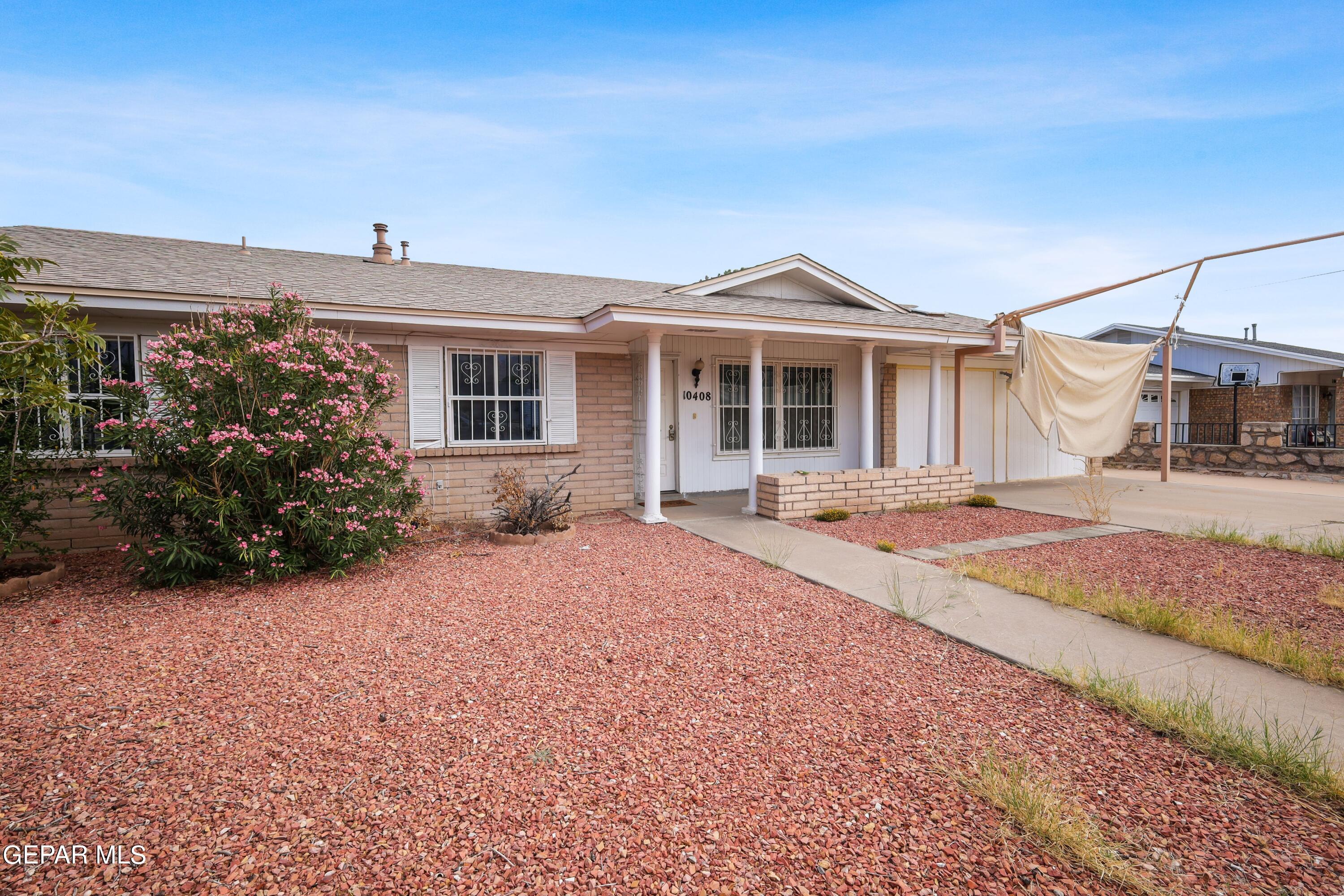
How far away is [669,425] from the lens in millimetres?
9891

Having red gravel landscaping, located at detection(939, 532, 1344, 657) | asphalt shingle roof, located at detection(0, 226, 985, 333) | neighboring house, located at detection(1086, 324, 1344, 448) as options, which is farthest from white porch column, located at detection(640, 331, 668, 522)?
neighboring house, located at detection(1086, 324, 1344, 448)

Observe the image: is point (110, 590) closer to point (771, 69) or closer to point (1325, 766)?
point (1325, 766)

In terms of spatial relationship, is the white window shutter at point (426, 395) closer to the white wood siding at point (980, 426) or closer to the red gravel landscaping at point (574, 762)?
the red gravel landscaping at point (574, 762)

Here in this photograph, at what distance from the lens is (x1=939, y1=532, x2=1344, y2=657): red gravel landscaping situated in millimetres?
4383

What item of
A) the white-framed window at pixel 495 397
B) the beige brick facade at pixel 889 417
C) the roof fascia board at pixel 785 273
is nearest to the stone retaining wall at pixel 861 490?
the beige brick facade at pixel 889 417

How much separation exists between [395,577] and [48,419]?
324 cm

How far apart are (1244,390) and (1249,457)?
944 cm

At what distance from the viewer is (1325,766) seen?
2.38 metres

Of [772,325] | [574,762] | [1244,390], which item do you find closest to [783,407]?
[772,325]

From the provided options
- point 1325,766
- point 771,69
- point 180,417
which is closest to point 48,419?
point 180,417

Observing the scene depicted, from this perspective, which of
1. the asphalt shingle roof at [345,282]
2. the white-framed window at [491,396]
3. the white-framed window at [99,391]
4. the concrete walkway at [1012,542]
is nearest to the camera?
the white-framed window at [99,391]

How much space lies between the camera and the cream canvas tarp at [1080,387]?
402 inches

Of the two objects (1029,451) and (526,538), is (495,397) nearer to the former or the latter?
(526,538)

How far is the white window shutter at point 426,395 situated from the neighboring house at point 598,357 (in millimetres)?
23
